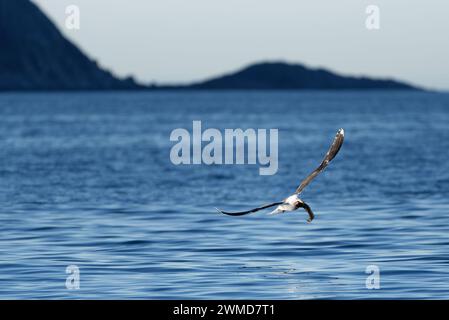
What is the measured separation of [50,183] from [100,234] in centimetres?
1938

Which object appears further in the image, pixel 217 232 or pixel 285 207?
pixel 217 232

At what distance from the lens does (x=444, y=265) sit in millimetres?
24031

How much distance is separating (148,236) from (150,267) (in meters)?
5.00

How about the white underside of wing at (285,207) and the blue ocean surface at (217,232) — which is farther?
the blue ocean surface at (217,232)

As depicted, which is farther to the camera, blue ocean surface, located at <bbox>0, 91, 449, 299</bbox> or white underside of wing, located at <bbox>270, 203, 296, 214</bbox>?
blue ocean surface, located at <bbox>0, 91, 449, 299</bbox>

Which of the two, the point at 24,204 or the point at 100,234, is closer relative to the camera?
the point at 100,234

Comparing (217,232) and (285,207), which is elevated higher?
(285,207)

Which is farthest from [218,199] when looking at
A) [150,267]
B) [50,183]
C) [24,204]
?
[150,267]

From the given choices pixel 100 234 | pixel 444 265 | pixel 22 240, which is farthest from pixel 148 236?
pixel 444 265

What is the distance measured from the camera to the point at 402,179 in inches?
1981
